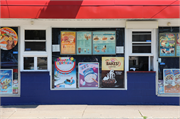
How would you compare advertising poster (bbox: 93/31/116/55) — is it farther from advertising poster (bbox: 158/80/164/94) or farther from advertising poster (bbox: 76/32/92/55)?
advertising poster (bbox: 158/80/164/94)

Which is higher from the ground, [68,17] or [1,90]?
[68,17]

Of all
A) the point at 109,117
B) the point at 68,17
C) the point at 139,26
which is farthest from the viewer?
the point at 139,26

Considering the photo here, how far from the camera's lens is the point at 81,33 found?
6516 mm

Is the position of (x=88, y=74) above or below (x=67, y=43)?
below

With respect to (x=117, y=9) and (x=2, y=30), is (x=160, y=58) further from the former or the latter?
(x=2, y=30)

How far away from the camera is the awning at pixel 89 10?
230 inches

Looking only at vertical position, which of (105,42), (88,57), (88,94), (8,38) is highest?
(8,38)

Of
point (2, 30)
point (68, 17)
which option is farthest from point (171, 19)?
point (2, 30)

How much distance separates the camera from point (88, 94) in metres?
6.52

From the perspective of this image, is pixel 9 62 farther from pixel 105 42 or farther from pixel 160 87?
pixel 160 87

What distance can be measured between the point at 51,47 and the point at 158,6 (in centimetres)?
386

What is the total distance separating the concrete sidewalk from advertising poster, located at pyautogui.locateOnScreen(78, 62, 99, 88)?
77 cm

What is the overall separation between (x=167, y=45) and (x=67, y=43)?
356 centimetres

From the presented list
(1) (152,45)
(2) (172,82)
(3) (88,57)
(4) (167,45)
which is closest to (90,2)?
(3) (88,57)
